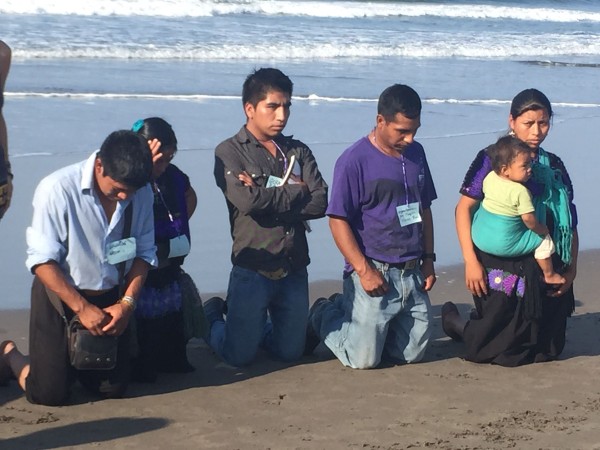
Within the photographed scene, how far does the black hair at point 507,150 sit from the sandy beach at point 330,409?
1.02 meters

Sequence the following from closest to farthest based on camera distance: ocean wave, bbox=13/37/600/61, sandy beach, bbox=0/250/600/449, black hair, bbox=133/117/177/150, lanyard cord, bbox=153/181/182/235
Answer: sandy beach, bbox=0/250/600/449 → black hair, bbox=133/117/177/150 → lanyard cord, bbox=153/181/182/235 → ocean wave, bbox=13/37/600/61

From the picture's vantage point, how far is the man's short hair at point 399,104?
5.38 meters

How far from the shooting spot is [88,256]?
15.4 ft

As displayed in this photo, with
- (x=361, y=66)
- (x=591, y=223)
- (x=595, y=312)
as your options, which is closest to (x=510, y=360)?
(x=595, y=312)

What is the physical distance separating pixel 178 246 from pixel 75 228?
70 centimetres

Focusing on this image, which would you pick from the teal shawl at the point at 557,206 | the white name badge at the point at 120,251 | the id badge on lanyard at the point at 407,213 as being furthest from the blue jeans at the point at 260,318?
the teal shawl at the point at 557,206

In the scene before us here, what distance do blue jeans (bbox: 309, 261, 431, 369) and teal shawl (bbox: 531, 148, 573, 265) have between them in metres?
0.71

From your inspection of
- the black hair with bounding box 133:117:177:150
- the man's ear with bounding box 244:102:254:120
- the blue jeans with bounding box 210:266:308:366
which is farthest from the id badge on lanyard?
the black hair with bounding box 133:117:177:150

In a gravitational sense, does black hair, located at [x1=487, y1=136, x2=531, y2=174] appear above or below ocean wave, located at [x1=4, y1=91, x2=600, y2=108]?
above

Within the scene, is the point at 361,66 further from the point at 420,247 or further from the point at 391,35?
the point at 420,247

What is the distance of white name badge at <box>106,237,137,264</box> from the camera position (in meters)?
4.75

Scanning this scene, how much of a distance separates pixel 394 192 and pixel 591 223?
10.9 feet

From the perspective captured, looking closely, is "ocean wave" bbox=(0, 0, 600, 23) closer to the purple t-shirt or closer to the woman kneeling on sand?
the purple t-shirt

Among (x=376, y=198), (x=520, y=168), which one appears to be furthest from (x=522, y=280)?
(x=376, y=198)
